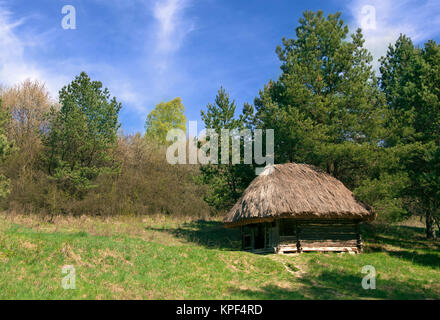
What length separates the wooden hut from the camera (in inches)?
677

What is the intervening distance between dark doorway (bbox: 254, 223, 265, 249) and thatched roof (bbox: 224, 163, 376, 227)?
Result: 6.59 ft

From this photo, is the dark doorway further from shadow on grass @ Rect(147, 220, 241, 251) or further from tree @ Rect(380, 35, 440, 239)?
tree @ Rect(380, 35, 440, 239)

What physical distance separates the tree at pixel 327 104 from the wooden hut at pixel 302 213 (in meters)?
2.38

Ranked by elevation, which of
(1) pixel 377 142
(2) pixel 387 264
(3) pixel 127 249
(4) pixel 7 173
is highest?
(1) pixel 377 142

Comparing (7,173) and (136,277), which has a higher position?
(7,173)

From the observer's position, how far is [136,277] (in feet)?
35.7

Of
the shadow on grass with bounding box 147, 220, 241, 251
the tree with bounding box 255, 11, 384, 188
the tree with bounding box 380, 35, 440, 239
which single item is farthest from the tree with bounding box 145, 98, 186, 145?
the tree with bounding box 380, 35, 440, 239

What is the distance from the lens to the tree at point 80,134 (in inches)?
998

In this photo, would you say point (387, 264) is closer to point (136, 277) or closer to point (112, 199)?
point (136, 277)

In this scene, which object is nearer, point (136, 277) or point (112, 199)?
point (136, 277)

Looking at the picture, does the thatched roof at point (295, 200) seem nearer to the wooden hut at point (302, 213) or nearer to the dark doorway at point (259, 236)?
the wooden hut at point (302, 213)

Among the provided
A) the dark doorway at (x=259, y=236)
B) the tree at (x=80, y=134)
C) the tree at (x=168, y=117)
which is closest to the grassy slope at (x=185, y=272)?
the dark doorway at (x=259, y=236)

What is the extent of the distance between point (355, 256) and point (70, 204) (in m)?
19.3
